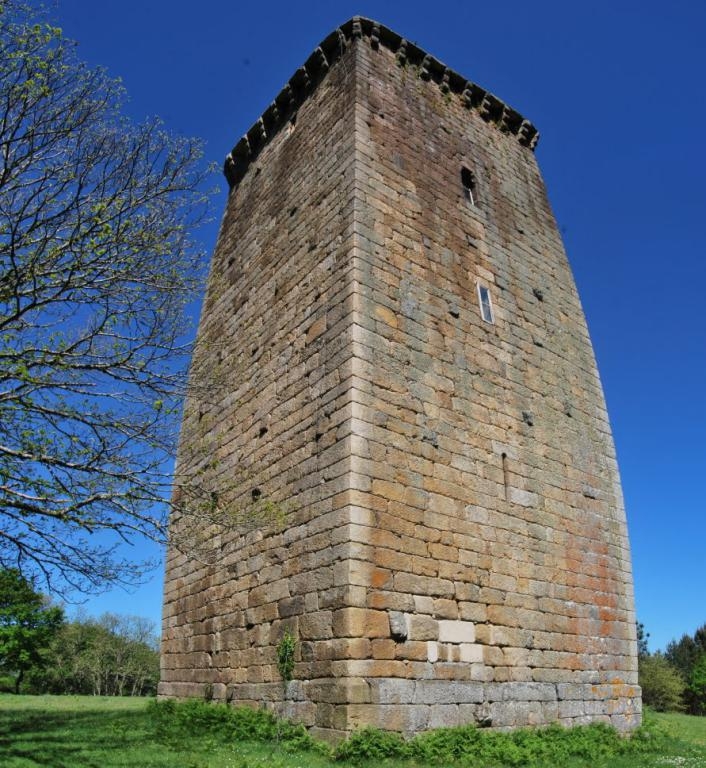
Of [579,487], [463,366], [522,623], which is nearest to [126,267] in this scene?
[463,366]

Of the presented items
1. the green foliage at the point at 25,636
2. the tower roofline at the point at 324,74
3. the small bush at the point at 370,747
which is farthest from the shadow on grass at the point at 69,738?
the green foliage at the point at 25,636

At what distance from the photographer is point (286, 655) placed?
6883mm

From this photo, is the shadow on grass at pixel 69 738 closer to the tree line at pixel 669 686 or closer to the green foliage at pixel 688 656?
the tree line at pixel 669 686

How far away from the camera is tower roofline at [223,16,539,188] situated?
10.9m

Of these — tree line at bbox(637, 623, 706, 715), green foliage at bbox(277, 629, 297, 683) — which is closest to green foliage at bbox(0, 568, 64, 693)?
green foliage at bbox(277, 629, 297, 683)

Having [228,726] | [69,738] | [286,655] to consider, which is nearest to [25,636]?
[69,738]

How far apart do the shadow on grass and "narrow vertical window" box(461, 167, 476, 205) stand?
938 centimetres

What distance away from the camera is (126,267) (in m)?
7.59

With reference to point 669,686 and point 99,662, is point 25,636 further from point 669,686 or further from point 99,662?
point 669,686

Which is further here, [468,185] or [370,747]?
[468,185]

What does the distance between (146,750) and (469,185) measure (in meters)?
9.73

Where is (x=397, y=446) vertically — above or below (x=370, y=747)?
above

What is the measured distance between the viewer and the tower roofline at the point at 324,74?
1088 centimetres

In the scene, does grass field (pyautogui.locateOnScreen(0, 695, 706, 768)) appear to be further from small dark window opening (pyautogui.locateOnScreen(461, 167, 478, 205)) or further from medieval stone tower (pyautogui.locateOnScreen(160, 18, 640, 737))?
small dark window opening (pyautogui.locateOnScreen(461, 167, 478, 205))
